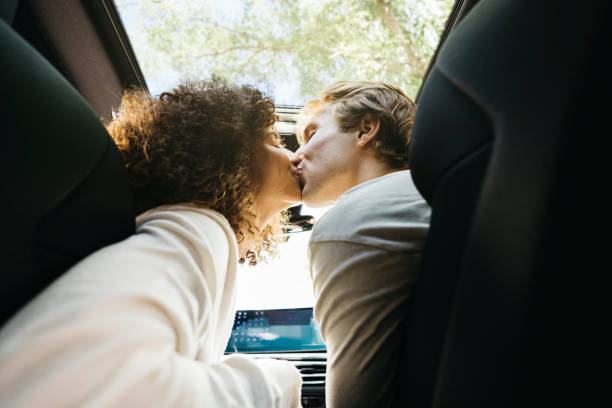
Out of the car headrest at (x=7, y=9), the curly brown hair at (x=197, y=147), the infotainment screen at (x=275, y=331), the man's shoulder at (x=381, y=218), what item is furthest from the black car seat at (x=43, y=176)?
the infotainment screen at (x=275, y=331)

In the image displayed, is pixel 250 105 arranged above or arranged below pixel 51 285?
above

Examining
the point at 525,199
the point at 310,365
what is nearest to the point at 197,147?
the point at 525,199

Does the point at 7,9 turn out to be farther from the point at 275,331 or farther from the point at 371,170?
the point at 275,331

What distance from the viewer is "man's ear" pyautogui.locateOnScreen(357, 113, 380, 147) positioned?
1.48 meters

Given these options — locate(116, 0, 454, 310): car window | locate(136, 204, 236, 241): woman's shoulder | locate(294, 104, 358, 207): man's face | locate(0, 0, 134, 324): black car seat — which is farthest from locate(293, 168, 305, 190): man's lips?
locate(0, 0, 134, 324): black car seat

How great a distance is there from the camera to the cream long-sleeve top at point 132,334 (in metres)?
0.42

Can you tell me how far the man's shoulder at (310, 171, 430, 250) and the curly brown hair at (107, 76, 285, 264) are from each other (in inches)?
13.3

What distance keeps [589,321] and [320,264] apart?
0.63 m

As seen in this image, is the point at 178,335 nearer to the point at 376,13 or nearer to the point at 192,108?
the point at 192,108

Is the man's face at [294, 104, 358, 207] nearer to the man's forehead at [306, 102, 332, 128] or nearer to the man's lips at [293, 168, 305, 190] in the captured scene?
the man's lips at [293, 168, 305, 190]

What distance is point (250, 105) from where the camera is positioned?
1.23m

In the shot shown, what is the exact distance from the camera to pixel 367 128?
1.52m

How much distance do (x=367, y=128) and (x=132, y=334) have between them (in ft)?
4.31

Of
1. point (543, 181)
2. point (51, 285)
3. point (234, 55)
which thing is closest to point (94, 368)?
point (51, 285)
